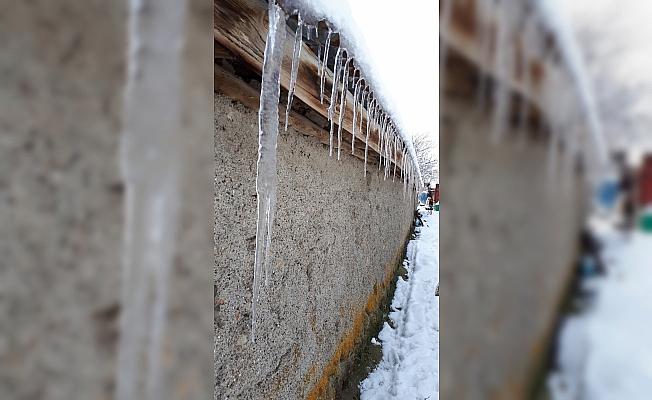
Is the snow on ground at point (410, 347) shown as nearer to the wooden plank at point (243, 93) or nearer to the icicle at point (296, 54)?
the wooden plank at point (243, 93)

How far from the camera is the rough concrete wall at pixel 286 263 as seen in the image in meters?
1.03
